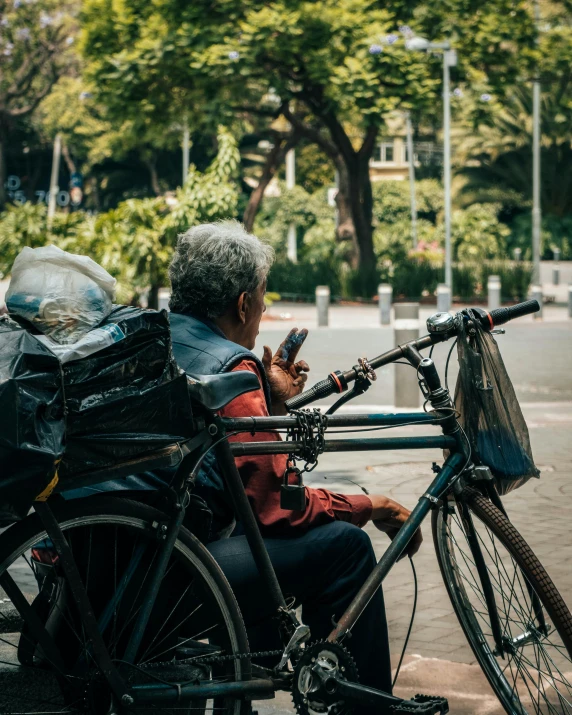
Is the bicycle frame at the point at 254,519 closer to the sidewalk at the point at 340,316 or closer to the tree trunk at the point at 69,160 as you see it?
the sidewalk at the point at 340,316

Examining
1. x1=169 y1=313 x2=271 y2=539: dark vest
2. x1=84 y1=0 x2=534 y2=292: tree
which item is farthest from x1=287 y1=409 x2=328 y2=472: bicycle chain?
x1=84 y1=0 x2=534 y2=292: tree

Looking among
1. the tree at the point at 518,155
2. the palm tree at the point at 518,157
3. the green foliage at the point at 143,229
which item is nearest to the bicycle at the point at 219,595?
the green foliage at the point at 143,229

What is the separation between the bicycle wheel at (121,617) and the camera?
2.66m

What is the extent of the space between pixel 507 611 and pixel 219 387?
1.00 m

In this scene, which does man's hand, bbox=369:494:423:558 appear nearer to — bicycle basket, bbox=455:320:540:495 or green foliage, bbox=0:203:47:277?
bicycle basket, bbox=455:320:540:495

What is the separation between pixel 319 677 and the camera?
114 inches

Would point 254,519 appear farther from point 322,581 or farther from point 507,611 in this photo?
point 507,611

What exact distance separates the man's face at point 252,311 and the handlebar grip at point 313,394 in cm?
22

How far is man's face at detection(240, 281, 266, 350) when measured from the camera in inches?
130

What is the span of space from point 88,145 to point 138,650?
192 feet

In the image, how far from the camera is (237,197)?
19578mm

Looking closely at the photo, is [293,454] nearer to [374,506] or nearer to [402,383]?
[374,506]

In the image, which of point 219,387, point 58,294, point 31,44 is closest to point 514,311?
point 219,387

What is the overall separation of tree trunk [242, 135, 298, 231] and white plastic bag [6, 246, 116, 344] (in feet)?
81.2
